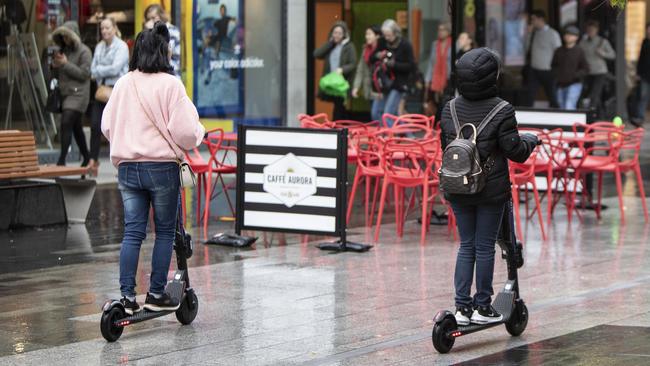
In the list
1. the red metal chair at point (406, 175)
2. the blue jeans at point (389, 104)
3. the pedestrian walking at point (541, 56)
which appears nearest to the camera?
the red metal chair at point (406, 175)

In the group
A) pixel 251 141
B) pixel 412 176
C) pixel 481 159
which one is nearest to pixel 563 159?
pixel 412 176

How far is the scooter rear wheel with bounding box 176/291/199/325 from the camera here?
28.3 feet

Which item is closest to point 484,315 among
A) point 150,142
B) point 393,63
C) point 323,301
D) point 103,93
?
point 323,301

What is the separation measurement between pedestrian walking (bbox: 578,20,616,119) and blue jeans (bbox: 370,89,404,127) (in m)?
6.20

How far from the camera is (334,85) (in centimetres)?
2044

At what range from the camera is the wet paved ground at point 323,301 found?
311 inches

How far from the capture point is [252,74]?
A: 22.7m

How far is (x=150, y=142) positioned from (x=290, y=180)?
3.85 metres

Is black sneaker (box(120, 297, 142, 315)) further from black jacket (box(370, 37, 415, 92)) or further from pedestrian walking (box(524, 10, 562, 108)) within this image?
pedestrian walking (box(524, 10, 562, 108))

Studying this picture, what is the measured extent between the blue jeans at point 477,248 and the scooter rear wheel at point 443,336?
0.25 meters

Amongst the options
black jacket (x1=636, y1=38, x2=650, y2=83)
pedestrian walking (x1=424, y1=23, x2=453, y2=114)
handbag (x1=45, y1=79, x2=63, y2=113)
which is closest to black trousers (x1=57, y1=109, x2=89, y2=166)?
handbag (x1=45, y1=79, x2=63, y2=113)

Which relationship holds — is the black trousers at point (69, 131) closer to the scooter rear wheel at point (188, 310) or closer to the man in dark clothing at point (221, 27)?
the man in dark clothing at point (221, 27)

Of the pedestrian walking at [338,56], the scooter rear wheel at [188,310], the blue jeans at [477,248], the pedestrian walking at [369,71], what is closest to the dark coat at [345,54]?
the pedestrian walking at [338,56]

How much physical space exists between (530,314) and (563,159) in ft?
16.8
